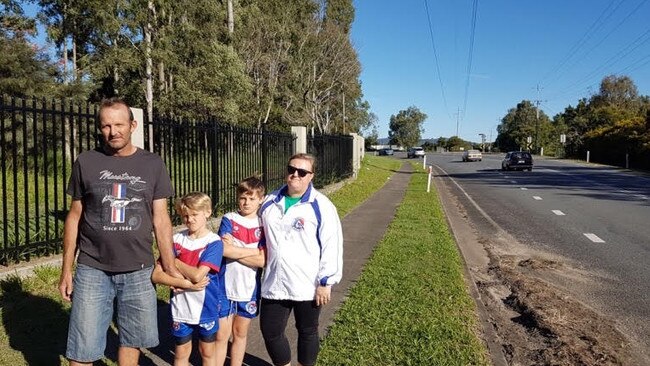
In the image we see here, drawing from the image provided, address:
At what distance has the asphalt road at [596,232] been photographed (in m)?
5.98

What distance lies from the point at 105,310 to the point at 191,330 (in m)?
0.53

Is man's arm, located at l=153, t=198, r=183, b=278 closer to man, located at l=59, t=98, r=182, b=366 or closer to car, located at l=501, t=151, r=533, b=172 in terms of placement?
man, located at l=59, t=98, r=182, b=366

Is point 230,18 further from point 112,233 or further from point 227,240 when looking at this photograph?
point 112,233

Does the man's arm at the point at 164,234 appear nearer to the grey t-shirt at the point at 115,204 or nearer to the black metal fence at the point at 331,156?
the grey t-shirt at the point at 115,204

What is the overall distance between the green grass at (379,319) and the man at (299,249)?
2.71ft

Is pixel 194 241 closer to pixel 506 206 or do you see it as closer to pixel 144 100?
pixel 506 206

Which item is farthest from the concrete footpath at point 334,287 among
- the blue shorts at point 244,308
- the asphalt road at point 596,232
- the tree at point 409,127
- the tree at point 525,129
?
the tree at point 409,127

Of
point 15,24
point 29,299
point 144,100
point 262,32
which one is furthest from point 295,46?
point 29,299

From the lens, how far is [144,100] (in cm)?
2717

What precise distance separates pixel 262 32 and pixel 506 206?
2295 centimetres

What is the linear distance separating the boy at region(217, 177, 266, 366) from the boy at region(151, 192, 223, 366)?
16 cm

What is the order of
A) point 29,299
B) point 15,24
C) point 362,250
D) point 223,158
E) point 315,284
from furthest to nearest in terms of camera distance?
point 15,24, point 223,158, point 362,250, point 29,299, point 315,284

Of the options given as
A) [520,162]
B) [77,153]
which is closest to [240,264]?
[77,153]

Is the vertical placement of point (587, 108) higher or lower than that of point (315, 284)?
higher
